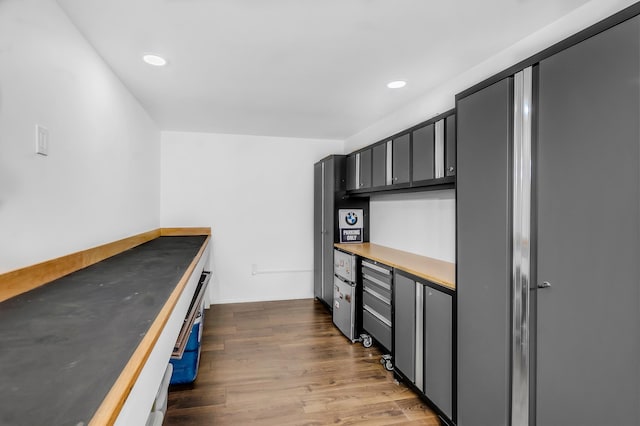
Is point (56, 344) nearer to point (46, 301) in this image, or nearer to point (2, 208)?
point (46, 301)

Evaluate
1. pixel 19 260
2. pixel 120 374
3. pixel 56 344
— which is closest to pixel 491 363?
pixel 120 374

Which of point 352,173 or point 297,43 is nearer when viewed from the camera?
point 297,43

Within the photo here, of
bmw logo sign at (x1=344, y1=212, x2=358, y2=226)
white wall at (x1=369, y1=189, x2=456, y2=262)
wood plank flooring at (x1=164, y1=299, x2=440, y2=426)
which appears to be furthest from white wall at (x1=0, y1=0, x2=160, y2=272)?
white wall at (x1=369, y1=189, x2=456, y2=262)

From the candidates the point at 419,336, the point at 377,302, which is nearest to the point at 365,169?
the point at 377,302

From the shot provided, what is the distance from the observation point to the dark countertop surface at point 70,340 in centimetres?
61

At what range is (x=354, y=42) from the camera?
2.04m

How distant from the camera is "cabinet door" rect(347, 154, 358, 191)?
12.3 feet

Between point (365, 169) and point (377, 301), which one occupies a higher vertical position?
point (365, 169)

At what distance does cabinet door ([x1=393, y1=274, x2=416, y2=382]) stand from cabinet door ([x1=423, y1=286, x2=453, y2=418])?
138mm

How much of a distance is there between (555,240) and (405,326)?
4.54 feet

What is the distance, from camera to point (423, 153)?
254 centimetres

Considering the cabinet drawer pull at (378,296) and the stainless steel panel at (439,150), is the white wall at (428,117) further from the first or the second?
the cabinet drawer pull at (378,296)

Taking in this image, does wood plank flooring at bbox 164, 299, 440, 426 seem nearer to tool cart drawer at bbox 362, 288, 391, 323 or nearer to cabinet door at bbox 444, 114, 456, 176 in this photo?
tool cart drawer at bbox 362, 288, 391, 323

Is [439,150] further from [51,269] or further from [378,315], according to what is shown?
[51,269]
